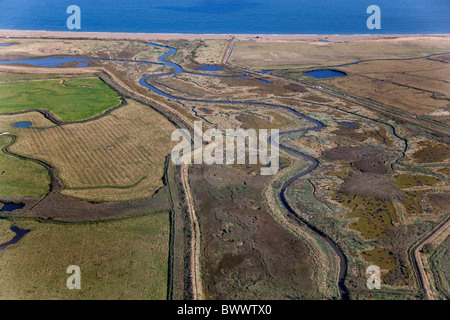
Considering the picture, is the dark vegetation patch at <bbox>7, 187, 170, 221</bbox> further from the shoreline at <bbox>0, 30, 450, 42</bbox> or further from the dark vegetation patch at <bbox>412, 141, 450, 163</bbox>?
the shoreline at <bbox>0, 30, 450, 42</bbox>

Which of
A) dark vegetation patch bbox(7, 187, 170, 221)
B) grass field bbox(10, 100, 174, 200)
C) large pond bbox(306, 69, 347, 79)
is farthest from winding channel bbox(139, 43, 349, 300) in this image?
large pond bbox(306, 69, 347, 79)

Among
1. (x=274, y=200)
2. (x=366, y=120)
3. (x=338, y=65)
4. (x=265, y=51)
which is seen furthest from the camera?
(x=265, y=51)

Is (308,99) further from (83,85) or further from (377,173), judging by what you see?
(83,85)

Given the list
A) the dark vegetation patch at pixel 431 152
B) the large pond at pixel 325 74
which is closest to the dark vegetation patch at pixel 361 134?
the dark vegetation patch at pixel 431 152

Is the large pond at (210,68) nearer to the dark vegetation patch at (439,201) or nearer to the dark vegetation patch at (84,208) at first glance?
the dark vegetation patch at (84,208)

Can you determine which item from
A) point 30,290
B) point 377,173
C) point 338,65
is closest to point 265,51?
point 338,65
